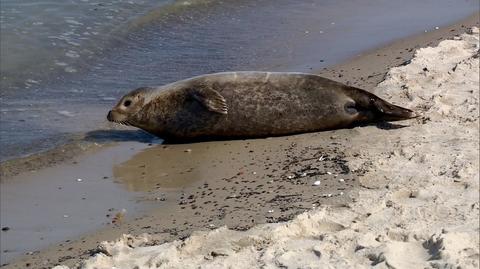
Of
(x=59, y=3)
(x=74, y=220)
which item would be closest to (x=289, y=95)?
(x=74, y=220)

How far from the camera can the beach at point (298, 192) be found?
14.8 ft

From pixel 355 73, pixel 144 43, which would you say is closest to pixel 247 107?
pixel 355 73

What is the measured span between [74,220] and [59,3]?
7361 mm

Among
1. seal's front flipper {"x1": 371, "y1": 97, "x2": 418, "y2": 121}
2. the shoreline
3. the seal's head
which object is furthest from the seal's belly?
the shoreline

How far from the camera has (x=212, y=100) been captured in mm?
7172

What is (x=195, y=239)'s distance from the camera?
477cm

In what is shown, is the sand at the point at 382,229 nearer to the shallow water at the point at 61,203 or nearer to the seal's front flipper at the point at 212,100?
the shallow water at the point at 61,203

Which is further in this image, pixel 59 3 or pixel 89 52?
pixel 59 3

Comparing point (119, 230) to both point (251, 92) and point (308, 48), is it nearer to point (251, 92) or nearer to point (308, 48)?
point (251, 92)

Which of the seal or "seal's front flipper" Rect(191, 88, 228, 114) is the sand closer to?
the seal

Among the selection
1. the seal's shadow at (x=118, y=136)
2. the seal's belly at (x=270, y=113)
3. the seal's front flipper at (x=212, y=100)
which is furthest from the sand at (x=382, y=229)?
the seal's shadow at (x=118, y=136)

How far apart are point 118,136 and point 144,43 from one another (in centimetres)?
356

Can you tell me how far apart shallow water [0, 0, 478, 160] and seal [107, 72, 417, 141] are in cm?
51

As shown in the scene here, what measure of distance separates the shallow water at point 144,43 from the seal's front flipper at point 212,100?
3.02 feet
